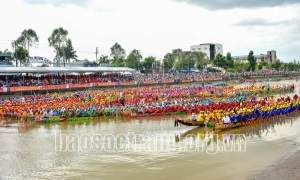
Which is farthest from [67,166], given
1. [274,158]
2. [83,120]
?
[83,120]

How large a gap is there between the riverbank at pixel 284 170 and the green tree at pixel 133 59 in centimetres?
7086

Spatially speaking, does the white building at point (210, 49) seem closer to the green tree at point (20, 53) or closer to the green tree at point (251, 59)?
the green tree at point (251, 59)

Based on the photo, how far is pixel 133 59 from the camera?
83.8 metres

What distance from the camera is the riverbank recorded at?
38.6ft

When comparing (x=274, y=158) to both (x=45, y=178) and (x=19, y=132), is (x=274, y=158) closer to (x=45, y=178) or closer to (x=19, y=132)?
(x=45, y=178)

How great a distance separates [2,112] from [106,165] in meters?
17.6

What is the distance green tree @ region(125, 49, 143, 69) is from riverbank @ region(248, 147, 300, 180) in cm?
7086

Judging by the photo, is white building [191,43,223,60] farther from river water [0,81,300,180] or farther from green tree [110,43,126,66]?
river water [0,81,300,180]

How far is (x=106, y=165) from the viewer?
13.9 meters

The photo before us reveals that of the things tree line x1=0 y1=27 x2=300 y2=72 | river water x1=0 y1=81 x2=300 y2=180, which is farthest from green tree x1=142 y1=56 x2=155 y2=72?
river water x1=0 y1=81 x2=300 y2=180

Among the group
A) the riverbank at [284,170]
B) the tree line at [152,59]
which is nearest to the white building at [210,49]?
the tree line at [152,59]

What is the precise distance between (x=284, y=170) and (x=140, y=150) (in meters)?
6.65

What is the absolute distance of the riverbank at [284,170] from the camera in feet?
38.6

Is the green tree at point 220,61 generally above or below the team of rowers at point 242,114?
above
